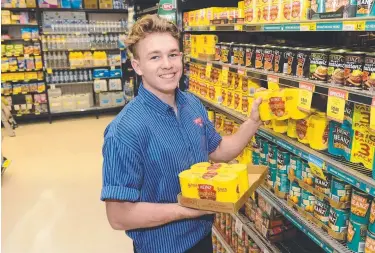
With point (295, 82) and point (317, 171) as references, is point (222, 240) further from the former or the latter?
point (295, 82)

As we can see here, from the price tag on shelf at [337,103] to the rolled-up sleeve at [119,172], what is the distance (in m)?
0.85

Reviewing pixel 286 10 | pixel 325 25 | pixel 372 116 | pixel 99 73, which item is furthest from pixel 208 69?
pixel 99 73

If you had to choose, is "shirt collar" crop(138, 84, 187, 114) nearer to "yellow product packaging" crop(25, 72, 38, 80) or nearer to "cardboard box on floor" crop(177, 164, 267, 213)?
"cardboard box on floor" crop(177, 164, 267, 213)

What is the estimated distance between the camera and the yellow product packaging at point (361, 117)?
1532 millimetres

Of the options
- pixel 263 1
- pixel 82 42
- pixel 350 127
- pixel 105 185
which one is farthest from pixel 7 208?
pixel 82 42

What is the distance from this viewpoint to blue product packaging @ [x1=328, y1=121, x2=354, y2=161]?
164cm

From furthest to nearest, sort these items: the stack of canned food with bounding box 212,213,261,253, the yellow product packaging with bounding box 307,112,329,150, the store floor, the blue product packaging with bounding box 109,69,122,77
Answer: the blue product packaging with bounding box 109,69,122,77, the store floor, the stack of canned food with bounding box 212,213,261,253, the yellow product packaging with bounding box 307,112,329,150

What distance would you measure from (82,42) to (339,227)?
716cm

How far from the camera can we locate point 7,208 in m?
4.18

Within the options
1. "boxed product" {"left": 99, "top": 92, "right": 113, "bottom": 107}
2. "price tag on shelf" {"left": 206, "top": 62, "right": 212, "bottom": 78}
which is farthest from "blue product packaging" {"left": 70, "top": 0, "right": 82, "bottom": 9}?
"price tag on shelf" {"left": 206, "top": 62, "right": 212, "bottom": 78}

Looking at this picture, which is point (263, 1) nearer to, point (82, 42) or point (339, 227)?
point (339, 227)

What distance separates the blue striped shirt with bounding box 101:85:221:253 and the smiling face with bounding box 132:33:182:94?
7cm

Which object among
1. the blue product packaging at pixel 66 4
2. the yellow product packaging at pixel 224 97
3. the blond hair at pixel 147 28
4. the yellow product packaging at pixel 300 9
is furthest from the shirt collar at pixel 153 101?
the blue product packaging at pixel 66 4

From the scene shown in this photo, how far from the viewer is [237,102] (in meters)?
2.66
